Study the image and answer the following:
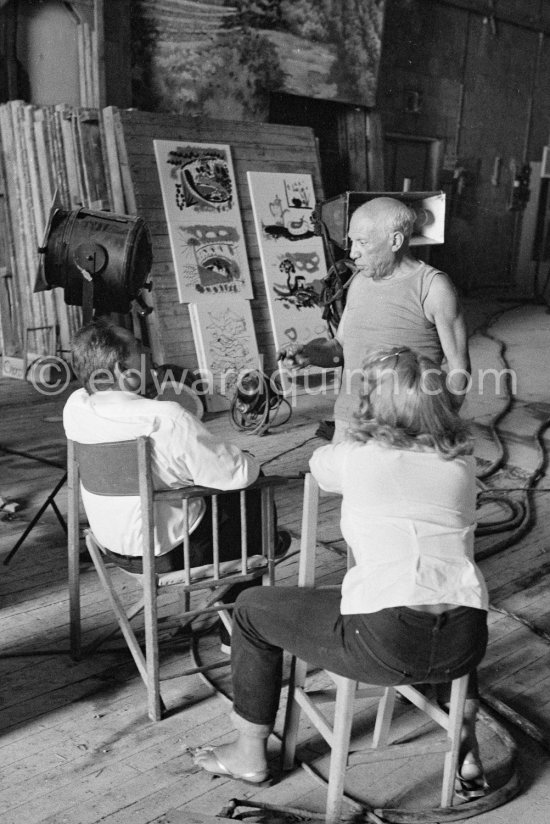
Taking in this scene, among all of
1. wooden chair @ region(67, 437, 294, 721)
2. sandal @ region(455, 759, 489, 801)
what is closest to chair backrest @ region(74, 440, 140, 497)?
wooden chair @ region(67, 437, 294, 721)

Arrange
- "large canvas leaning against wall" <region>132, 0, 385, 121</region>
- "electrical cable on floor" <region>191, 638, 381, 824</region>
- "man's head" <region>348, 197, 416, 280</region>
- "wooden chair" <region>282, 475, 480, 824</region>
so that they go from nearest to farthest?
"wooden chair" <region>282, 475, 480, 824</region>, "electrical cable on floor" <region>191, 638, 381, 824</region>, "man's head" <region>348, 197, 416, 280</region>, "large canvas leaning against wall" <region>132, 0, 385, 121</region>

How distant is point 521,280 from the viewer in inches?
506

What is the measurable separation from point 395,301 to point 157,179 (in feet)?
12.7

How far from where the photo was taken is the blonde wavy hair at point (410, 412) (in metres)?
1.68

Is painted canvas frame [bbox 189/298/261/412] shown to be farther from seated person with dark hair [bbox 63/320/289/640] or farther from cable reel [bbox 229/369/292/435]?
seated person with dark hair [bbox 63/320/289/640]

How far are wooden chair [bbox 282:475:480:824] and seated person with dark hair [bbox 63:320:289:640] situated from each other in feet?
1.10

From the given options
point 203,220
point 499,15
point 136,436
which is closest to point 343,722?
point 136,436

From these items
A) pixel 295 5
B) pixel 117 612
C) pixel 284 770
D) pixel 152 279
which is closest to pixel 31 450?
pixel 152 279

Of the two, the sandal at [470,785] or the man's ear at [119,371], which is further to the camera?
the man's ear at [119,371]

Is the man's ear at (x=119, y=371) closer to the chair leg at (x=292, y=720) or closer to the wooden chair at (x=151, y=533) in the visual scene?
the wooden chair at (x=151, y=533)

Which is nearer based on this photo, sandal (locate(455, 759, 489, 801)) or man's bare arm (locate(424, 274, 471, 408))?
sandal (locate(455, 759, 489, 801))

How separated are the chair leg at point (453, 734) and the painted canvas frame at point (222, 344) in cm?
411

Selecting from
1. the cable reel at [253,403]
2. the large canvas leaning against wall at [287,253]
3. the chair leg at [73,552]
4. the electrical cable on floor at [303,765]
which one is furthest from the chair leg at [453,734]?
the large canvas leaning against wall at [287,253]

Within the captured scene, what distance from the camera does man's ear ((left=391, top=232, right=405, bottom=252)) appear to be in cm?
269
